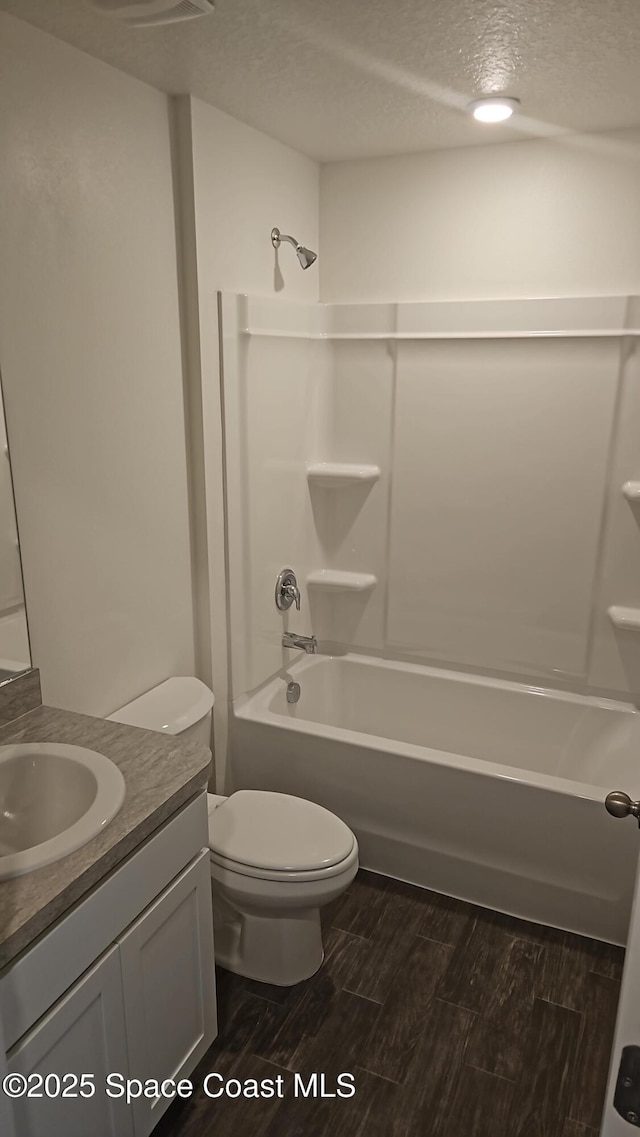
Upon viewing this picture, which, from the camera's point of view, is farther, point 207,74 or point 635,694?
point 635,694

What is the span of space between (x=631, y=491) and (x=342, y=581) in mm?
1158

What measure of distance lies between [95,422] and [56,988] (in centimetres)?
132

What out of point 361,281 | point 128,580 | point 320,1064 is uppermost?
point 361,281

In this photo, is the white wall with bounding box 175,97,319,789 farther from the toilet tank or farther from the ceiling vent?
the ceiling vent

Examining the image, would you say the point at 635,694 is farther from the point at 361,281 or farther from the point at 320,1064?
the point at 361,281

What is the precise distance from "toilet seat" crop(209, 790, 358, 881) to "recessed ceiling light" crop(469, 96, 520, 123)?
6.81 feet

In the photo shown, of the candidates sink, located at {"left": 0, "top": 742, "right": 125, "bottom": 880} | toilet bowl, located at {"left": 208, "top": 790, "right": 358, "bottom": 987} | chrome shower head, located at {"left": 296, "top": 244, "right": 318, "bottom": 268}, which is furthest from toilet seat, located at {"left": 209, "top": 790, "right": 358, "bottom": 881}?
chrome shower head, located at {"left": 296, "top": 244, "right": 318, "bottom": 268}

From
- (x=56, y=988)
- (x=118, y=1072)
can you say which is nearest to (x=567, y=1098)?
(x=118, y=1072)

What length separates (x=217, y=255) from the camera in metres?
2.31

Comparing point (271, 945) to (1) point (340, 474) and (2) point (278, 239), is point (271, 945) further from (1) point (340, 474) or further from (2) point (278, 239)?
(2) point (278, 239)

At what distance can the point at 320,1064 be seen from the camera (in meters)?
1.87

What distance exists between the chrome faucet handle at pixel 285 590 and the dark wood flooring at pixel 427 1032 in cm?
110

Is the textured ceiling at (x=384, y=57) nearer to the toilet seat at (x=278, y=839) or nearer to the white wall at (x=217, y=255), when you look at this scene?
the white wall at (x=217, y=255)

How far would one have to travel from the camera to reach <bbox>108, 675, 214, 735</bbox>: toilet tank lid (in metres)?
2.15
